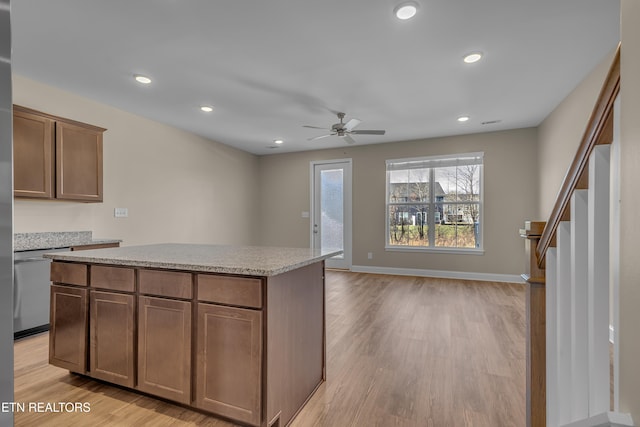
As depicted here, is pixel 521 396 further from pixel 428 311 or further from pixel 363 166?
pixel 363 166

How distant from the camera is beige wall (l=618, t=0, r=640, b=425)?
648 millimetres

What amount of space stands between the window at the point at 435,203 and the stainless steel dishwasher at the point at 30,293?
513cm

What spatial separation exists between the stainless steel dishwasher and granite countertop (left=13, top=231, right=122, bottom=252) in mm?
122

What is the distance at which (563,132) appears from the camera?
3.85 metres

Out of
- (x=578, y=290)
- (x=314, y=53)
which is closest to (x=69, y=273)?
(x=314, y=53)

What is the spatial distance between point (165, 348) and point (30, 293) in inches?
85.4

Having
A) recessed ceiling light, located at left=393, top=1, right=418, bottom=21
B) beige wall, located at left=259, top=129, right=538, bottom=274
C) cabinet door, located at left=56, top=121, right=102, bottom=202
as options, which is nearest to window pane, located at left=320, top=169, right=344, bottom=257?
beige wall, located at left=259, top=129, right=538, bottom=274

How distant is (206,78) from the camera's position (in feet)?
10.5

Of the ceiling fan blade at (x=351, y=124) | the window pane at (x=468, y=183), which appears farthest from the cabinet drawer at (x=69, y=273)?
the window pane at (x=468, y=183)

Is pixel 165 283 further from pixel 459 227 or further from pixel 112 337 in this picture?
pixel 459 227

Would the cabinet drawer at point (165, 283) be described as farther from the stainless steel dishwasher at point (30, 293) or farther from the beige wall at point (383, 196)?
the beige wall at point (383, 196)

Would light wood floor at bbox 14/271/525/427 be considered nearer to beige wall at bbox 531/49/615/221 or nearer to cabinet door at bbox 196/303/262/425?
cabinet door at bbox 196/303/262/425

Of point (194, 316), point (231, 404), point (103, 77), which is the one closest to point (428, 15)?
point (194, 316)

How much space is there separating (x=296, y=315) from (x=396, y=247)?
4466 millimetres
